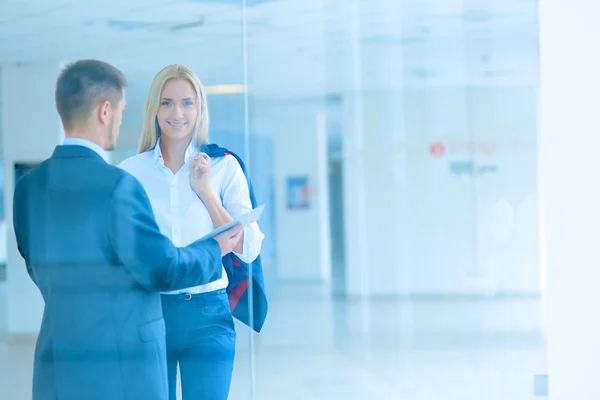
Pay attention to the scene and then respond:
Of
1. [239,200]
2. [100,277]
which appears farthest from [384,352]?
[100,277]

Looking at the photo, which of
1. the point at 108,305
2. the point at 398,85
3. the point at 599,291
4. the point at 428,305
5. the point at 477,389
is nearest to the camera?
the point at 108,305

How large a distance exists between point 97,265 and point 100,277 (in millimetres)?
63

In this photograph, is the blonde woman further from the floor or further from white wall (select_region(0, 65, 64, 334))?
white wall (select_region(0, 65, 64, 334))

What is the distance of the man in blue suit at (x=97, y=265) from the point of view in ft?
10.9

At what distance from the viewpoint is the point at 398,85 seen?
7152 mm

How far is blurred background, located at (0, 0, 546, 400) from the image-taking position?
4195mm

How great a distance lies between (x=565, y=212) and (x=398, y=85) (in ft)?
10.4

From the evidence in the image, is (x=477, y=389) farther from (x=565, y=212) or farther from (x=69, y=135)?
(x=69, y=135)

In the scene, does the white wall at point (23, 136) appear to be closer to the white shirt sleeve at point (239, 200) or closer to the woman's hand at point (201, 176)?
the woman's hand at point (201, 176)

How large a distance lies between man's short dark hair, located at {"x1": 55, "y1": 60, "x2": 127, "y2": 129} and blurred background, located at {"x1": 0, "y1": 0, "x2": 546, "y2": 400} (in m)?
0.14

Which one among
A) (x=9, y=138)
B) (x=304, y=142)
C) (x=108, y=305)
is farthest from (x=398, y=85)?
(x=108, y=305)

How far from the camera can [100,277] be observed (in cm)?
347

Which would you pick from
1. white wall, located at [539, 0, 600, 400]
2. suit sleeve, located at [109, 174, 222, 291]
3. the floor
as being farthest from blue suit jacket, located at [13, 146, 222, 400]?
white wall, located at [539, 0, 600, 400]

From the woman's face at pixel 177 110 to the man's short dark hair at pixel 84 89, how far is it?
0.77 feet
